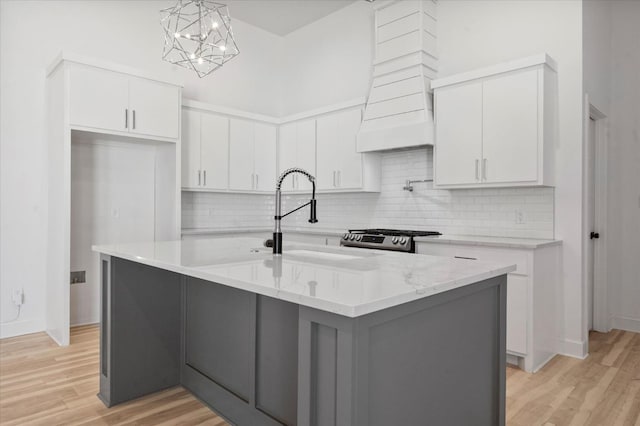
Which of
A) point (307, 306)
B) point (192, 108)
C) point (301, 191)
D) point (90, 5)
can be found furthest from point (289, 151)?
point (307, 306)

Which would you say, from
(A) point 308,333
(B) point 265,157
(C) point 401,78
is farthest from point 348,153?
(A) point 308,333

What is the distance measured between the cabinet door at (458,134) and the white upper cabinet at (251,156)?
242cm

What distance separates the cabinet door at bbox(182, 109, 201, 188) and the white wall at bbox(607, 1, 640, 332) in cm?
440

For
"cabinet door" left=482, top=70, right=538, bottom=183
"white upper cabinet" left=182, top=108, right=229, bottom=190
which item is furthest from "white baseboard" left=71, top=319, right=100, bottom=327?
"cabinet door" left=482, top=70, right=538, bottom=183

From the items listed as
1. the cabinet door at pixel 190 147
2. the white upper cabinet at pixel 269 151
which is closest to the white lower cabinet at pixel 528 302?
the white upper cabinet at pixel 269 151

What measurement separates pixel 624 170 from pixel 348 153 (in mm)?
2804

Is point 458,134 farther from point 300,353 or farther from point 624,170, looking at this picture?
point 300,353

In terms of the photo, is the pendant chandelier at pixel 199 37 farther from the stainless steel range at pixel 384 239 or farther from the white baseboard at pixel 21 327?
the white baseboard at pixel 21 327

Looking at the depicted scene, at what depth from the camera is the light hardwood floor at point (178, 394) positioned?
250cm

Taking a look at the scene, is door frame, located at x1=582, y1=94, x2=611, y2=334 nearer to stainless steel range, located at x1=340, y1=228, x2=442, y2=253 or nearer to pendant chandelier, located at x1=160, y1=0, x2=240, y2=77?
stainless steel range, located at x1=340, y1=228, x2=442, y2=253

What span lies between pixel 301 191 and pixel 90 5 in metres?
3.04

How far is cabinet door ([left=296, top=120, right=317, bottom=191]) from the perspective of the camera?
5.41 m

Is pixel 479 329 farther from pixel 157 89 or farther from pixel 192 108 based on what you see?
pixel 192 108

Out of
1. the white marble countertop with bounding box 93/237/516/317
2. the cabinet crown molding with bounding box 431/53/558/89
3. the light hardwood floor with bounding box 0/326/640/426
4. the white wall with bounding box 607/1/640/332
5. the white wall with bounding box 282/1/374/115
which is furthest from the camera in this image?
the white wall with bounding box 282/1/374/115
